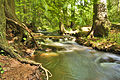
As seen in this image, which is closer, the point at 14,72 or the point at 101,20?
the point at 14,72

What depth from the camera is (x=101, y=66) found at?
4.56 m

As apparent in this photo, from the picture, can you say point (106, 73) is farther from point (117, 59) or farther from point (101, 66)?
point (117, 59)

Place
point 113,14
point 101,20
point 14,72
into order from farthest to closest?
point 113,14 → point 101,20 → point 14,72

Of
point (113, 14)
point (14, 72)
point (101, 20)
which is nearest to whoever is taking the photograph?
point (14, 72)

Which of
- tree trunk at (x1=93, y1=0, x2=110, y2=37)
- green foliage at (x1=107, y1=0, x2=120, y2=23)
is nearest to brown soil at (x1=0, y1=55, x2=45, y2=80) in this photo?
tree trunk at (x1=93, y1=0, x2=110, y2=37)

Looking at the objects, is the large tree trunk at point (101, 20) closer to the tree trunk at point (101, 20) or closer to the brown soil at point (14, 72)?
the tree trunk at point (101, 20)

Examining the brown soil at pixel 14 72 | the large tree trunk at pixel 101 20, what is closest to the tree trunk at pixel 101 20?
the large tree trunk at pixel 101 20

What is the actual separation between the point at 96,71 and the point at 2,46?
141 inches

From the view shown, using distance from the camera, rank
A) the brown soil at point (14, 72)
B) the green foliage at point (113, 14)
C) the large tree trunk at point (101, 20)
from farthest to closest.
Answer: the green foliage at point (113, 14), the large tree trunk at point (101, 20), the brown soil at point (14, 72)

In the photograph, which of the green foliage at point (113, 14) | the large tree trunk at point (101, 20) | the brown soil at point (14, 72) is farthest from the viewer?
the green foliage at point (113, 14)

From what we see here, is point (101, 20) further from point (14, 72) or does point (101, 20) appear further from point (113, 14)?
point (113, 14)

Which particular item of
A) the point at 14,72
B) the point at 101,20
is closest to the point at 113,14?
the point at 101,20

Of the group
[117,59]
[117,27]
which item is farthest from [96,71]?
[117,27]

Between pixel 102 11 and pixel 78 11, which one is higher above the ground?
pixel 102 11
